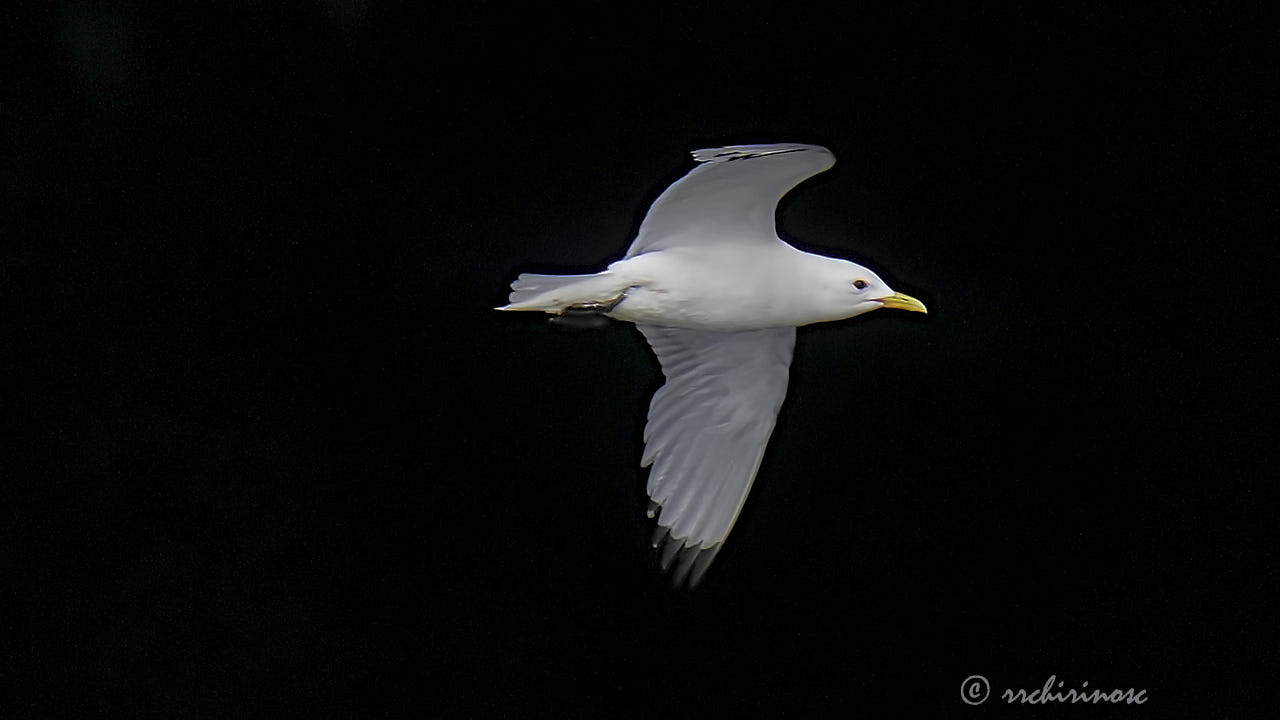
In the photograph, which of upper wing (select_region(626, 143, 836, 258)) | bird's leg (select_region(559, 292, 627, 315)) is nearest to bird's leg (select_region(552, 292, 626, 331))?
bird's leg (select_region(559, 292, 627, 315))

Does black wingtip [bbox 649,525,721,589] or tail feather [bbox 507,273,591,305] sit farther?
black wingtip [bbox 649,525,721,589]

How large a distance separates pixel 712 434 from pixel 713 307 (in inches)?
12.0

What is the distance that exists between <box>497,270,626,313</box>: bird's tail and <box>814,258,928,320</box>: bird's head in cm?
36

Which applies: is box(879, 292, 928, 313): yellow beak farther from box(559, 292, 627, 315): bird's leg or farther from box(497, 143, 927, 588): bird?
box(559, 292, 627, 315): bird's leg

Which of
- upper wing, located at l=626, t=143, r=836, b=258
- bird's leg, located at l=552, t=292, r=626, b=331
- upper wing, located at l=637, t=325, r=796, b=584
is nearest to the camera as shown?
upper wing, located at l=626, t=143, r=836, b=258

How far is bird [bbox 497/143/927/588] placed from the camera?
203 centimetres

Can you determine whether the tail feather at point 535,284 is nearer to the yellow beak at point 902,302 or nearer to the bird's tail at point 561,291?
the bird's tail at point 561,291

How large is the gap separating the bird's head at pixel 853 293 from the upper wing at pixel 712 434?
15 cm

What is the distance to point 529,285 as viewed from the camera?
6.70ft

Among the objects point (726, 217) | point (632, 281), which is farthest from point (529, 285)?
point (726, 217)

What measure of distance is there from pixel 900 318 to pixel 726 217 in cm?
39

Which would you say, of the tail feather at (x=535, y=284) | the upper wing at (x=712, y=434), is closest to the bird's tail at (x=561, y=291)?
the tail feather at (x=535, y=284)

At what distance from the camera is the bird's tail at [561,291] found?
202 cm

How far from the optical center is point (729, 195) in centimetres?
205
